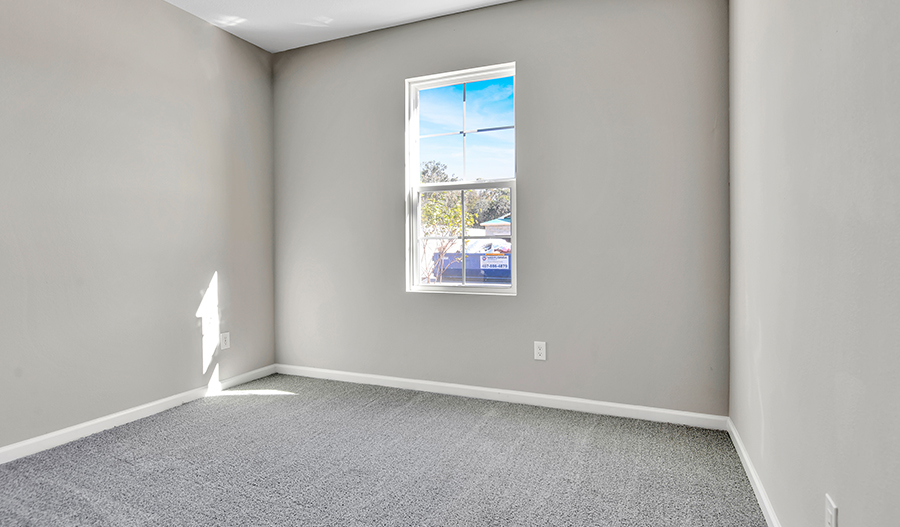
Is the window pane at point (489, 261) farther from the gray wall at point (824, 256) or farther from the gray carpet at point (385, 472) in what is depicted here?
the gray wall at point (824, 256)

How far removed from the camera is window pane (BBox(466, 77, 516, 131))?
3.16 meters

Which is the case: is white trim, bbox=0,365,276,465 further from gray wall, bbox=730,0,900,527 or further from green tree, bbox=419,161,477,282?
gray wall, bbox=730,0,900,527

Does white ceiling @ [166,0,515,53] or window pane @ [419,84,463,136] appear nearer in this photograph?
white ceiling @ [166,0,515,53]

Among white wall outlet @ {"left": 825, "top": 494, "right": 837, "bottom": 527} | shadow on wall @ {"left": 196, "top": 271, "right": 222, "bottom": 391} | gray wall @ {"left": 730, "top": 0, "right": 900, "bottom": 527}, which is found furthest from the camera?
shadow on wall @ {"left": 196, "top": 271, "right": 222, "bottom": 391}

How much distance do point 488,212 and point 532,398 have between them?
1.25 meters

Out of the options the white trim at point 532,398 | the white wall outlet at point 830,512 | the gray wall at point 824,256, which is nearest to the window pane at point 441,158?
the white trim at point 532,398

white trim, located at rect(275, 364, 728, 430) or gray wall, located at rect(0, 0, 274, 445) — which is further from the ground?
gray wall, located at rect(0, 0, 274, 445)

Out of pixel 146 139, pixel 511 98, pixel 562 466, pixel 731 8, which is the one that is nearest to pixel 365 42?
pixel 511 98

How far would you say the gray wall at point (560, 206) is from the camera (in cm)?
266

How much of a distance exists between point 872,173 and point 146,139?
339 cm

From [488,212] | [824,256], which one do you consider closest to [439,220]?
[488,212]

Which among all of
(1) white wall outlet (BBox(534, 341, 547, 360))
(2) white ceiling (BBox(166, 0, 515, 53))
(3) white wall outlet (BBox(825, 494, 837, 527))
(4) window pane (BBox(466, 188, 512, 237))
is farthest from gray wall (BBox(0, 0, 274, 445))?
(3) white wall outlet (BBox(825, 494, 837, 527))

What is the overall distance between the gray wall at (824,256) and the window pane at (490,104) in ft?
4.74

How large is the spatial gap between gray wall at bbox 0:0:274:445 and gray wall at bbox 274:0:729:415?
50cm
